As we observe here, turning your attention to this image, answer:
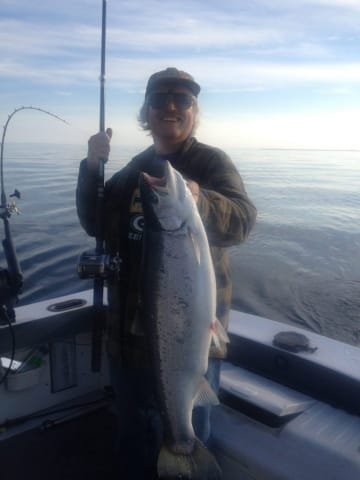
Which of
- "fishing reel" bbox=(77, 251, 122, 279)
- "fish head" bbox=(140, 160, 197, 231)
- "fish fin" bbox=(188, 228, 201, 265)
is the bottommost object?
"fishing reel" bbox=(77, 251, 122, 279)

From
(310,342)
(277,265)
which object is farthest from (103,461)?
(277,265)

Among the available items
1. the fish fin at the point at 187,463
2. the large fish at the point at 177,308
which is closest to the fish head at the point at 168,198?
the large fish at the point at 177,308

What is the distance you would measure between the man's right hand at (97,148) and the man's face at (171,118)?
34 centimetres

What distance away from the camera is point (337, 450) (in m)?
2.99

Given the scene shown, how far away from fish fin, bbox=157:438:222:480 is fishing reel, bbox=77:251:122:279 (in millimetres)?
1116

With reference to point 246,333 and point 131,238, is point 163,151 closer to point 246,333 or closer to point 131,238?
point 131,238

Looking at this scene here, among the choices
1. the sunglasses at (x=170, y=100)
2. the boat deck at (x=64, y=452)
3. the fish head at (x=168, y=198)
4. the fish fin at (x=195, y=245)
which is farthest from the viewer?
the boat deck at (x=64, y=452)

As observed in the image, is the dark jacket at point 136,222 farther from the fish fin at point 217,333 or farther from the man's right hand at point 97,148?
the fish fin at point 217,333

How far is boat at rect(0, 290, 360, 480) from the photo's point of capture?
3139 millimetres

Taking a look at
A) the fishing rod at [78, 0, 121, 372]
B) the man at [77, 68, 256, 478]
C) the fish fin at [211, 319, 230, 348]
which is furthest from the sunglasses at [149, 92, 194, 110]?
the fish fin at [211, 319, 230, 348]

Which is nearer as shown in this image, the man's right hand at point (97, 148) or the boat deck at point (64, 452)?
the man's right hand at point (97, 148)

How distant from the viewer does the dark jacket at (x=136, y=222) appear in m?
2.65

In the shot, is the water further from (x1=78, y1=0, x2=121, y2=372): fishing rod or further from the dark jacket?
the dark jacket

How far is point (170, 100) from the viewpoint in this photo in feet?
9.85
